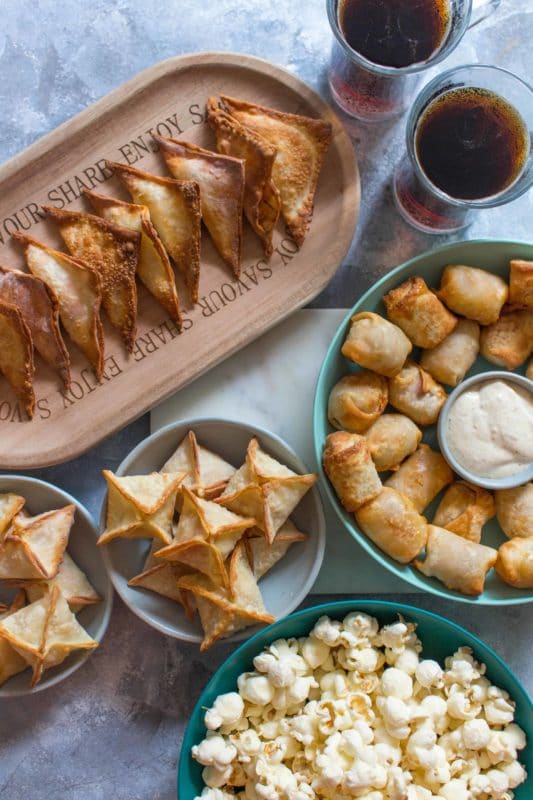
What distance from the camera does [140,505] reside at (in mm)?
1455

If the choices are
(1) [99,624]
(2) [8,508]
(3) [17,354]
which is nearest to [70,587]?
(1) [99,624]

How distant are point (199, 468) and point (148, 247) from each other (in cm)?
44

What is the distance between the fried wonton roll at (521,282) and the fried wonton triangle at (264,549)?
A: 2.05 ft

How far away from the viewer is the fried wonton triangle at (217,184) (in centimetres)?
153

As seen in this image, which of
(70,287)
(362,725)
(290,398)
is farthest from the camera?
(290,398)

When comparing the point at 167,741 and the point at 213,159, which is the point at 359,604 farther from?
the point at 213,159

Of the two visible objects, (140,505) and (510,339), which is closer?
(140,505)

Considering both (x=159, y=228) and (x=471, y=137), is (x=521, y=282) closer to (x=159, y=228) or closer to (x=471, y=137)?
(x=471, y=137)

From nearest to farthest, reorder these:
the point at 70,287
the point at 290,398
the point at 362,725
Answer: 1. the point at 362,725
2. the point at 70,287
3. the point at 290,398

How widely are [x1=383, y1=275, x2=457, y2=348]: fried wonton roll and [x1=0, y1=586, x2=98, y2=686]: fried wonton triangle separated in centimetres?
84

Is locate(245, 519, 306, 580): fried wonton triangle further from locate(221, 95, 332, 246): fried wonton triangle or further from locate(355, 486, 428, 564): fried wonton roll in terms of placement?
locate(221, 95, 332, 246): fried wonton triangle

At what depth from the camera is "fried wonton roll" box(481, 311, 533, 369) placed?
5.10 feet

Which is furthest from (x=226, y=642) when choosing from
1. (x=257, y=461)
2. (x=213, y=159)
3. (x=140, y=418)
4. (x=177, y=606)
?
(x=213, y=159)

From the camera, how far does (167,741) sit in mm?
1653
